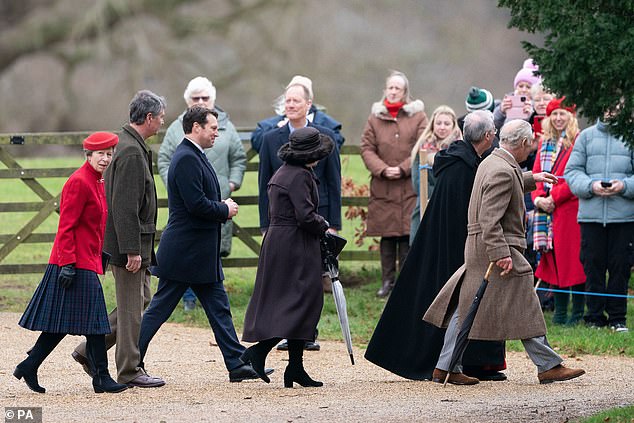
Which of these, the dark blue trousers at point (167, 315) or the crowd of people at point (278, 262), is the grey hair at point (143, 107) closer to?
the crowd of people at point (278, 262)

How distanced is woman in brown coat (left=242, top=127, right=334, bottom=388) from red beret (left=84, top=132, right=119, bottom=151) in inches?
40.8

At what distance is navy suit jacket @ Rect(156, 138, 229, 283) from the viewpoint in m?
8.20

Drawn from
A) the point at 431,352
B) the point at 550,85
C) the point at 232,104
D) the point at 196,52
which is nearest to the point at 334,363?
the point at 431,352

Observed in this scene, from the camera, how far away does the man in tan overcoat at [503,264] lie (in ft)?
25.3

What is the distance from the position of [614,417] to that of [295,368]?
2.20m

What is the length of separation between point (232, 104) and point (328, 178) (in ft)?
47.6

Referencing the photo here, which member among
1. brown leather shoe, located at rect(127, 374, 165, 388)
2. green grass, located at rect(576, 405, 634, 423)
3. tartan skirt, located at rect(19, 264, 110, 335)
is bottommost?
brown leather shoe, located at rect(127, 374, 165, 388)

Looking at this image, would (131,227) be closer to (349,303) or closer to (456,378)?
(456,378)

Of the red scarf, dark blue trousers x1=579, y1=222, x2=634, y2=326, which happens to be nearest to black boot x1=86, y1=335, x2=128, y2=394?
dark blue trousers x1=579, y1=222, x2=634, y2=326

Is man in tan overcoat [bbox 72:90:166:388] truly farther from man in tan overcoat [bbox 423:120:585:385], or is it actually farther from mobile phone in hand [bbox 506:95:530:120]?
mobile phone in hand [bbox 506:95:530:120]

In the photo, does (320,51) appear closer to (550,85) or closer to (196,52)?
(196,52)

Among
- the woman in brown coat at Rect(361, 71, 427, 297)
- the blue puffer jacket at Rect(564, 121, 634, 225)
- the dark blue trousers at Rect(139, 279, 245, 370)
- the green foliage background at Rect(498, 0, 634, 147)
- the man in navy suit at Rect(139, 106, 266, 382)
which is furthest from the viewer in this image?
the woman in brown coat at Rect(361, 71, 427, 297)

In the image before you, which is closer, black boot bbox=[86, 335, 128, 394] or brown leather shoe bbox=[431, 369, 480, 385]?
black boot bbox=[86, 335, 128, 394]

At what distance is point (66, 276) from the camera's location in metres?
7.63
